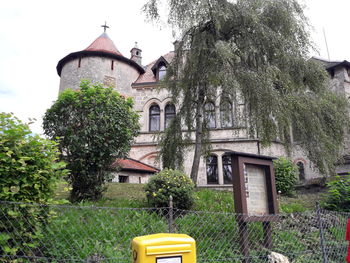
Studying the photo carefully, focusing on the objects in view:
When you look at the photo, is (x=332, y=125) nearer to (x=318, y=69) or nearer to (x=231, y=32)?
(x=318, y=69)

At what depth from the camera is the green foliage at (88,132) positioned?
337 inches

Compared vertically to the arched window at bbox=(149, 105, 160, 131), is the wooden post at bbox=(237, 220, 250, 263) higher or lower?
lower

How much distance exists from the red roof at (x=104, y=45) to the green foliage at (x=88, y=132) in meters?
12.3

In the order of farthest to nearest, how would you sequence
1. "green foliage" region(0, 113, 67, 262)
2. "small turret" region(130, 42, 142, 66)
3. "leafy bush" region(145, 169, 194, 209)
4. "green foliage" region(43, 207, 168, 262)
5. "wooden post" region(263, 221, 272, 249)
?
"small turret" region(130, 42, 142, 66) < "leafy bush" region(145, 169, 194, 209) < "wooden post" region(263, 221, 272, 249) < "green foliage" region(43, 207, 168, 262) < "green foliage" region(0, 113, 67, 262)

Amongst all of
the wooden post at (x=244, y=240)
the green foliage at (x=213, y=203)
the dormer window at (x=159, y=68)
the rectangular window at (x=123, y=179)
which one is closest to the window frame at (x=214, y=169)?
the rectangular window at (x=123, y=179)

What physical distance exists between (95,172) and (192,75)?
497cm

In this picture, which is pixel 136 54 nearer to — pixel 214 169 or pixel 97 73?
pixel 97 73

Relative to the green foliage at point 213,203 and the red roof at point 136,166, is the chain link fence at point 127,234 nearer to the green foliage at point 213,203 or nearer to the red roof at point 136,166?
the green foliage at point 213,203

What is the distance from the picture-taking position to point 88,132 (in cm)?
A: 848

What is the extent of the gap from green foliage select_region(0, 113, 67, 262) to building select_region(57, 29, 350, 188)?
1235 centimetres

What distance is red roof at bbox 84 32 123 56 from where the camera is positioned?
20.5 m

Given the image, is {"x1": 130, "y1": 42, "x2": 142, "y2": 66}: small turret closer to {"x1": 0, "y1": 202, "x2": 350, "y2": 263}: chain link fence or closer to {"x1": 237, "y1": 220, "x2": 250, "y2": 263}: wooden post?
{"x1": 0, "y1": 202, "x2": 350, "y2": 263}: chain link fence

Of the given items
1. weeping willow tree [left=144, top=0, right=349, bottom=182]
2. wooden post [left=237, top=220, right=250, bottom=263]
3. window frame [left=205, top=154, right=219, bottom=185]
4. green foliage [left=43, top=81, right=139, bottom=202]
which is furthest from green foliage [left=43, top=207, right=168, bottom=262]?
window frame [left=205, top=154, right=219, bottom=185]

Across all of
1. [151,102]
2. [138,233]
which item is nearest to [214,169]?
[151,102]
